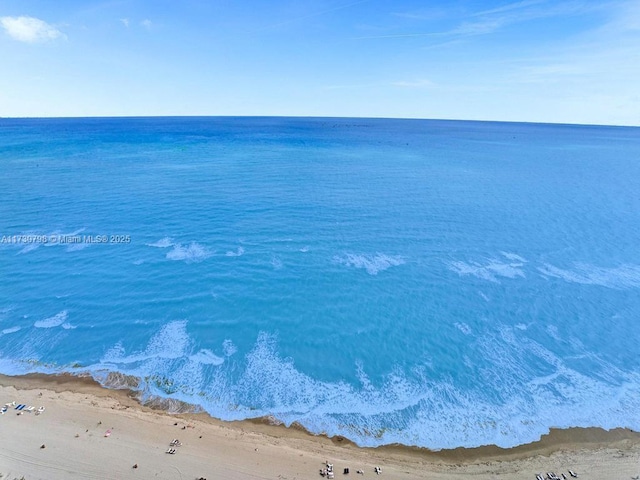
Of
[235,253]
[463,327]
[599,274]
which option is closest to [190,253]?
[235,253]

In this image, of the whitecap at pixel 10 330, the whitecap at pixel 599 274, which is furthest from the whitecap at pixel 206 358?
the whitecap at pixel 599 274

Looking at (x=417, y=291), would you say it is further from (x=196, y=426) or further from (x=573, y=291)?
(x=196, y=426)

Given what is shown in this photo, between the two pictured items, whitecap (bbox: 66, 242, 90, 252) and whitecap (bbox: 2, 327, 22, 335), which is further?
whitecap (bbox: 66, 242, 90, 252)

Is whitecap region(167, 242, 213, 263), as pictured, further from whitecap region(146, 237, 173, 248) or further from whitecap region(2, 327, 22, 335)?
whitecap region(2, 327, 22, 335)

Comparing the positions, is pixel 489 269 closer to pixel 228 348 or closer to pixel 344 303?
pixel 344 303

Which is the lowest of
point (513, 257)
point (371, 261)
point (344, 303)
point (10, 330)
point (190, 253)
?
point (10, 330)

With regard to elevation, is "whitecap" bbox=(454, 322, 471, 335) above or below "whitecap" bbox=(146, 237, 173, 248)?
below

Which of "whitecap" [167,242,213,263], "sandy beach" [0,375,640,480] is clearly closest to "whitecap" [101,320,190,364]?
"sandy beach" [0,375,640,480]

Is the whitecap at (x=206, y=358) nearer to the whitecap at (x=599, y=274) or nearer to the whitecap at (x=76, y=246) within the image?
the whitecap at (x=76, y=246)
